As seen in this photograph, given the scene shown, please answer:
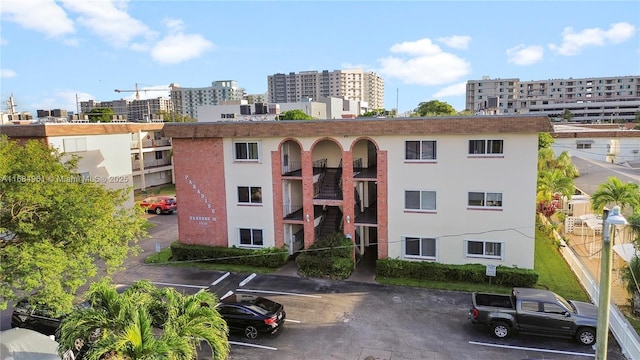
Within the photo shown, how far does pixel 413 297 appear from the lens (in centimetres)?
2108

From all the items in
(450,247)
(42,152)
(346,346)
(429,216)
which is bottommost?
(346,346)

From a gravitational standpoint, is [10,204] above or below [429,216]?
above

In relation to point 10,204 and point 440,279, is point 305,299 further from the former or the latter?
point 10,204

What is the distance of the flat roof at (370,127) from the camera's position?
2127 centimetres

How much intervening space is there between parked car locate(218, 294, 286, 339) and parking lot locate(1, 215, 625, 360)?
1.25 feet

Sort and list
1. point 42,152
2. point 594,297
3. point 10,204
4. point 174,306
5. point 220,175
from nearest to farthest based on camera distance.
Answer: point 174,306, point 10,204, point 42,152, point 594,297, point 220,175

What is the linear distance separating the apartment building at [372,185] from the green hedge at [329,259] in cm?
103

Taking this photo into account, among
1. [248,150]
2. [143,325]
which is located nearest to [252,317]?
[143,325]

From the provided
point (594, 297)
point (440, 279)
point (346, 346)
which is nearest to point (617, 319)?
point (594, 297)

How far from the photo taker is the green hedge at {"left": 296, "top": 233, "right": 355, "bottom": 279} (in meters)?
23.5

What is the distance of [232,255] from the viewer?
2631 centimetres

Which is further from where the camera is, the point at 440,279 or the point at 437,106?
the point at 437,106

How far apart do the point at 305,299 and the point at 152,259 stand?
11.5 m

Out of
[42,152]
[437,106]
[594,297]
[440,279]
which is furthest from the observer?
[437,106]
